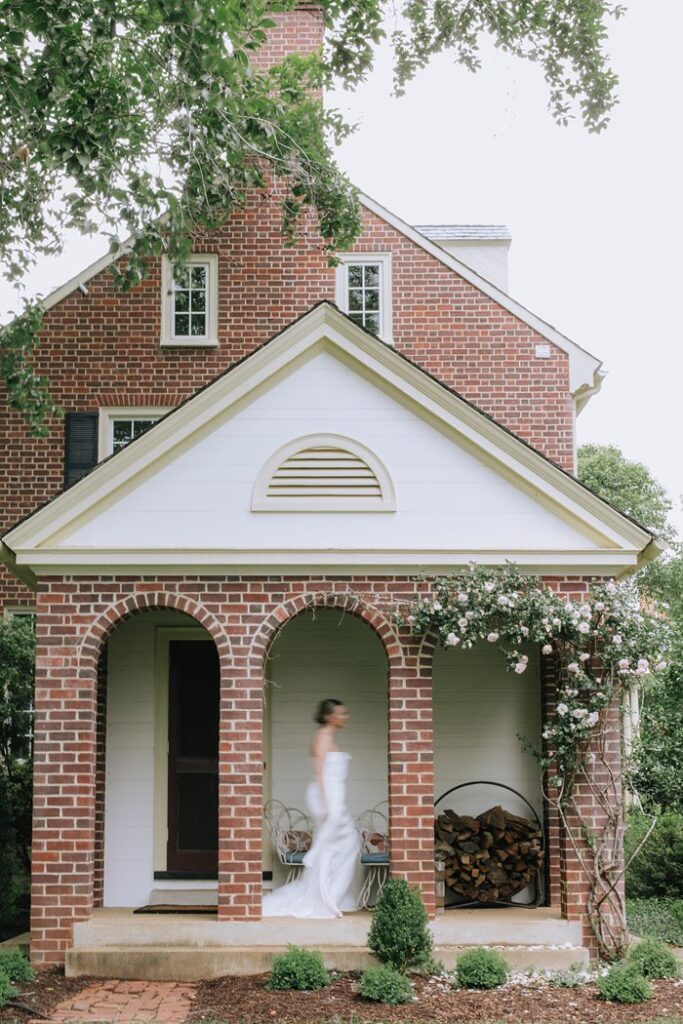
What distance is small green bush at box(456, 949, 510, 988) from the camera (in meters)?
8.97

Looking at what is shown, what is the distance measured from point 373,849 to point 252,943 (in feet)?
5.87

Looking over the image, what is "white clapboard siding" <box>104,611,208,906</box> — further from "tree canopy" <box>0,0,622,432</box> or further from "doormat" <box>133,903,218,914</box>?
"tree canopy" <box>0,0,622,432</box>

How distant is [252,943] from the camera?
9.72 metres

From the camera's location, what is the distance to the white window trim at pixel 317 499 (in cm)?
1036

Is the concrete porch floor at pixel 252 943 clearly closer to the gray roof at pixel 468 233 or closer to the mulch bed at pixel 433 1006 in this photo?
the mulch bed at pixel 433 1006

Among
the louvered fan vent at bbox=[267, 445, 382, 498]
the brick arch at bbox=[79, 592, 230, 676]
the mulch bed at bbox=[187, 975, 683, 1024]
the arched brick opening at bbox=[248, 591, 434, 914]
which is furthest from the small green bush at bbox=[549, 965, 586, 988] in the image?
the louvered fan vent at bbox=[267, 445, 382, 498]

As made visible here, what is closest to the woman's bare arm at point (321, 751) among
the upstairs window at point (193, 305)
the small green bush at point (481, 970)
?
the small green bush at point (481, 970)

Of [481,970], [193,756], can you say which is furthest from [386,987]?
[193,756]

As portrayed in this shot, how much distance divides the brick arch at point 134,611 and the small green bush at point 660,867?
716 cm

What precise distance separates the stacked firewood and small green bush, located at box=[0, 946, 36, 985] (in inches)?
152

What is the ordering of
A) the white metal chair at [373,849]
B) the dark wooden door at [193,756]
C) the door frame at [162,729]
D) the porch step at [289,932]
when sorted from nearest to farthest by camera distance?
1. the porch step at [289,932]
2. the white metal chair at [373,849]
3. the door frame at [162,729]
4. the dark wooden door at [193,756]

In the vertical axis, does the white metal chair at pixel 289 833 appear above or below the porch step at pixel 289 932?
above

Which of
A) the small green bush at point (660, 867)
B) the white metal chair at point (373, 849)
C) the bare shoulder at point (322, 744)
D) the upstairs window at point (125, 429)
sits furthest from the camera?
the upstairs window at point (125, 429)

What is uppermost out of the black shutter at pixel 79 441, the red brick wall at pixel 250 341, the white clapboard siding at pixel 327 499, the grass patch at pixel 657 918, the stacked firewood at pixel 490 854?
the red brick wall at pixel 250 341
